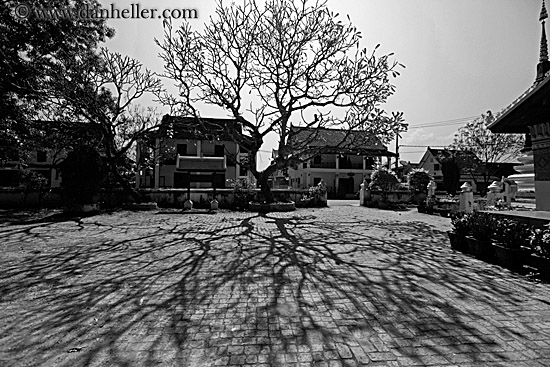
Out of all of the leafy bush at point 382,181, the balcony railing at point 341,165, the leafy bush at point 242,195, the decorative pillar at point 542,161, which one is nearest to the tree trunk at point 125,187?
the leafy bush at point 242,195

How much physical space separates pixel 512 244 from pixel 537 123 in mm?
5353

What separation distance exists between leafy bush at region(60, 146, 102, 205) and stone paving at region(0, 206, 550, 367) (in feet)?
25.4

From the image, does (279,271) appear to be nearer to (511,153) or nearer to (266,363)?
(266,363)

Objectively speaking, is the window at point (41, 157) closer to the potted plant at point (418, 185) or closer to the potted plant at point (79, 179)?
the potted plant at point (79, 179)

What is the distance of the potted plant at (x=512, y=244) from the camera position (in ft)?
17.2

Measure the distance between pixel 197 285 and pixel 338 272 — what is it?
2364mm

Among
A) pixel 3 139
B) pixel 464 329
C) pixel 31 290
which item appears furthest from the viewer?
pixel 3 139

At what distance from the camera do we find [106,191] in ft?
56.2

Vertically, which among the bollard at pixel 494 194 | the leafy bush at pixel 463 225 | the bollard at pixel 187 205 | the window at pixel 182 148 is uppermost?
the window at pixel 182 148

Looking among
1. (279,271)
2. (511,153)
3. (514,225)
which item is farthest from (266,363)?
(511,153)

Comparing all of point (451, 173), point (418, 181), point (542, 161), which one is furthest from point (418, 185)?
point (451, 173)

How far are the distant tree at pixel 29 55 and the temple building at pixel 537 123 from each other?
60.0 ft

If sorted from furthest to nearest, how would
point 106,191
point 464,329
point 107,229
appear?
1. point 106,191
2. point 107,229
3. point 464,329

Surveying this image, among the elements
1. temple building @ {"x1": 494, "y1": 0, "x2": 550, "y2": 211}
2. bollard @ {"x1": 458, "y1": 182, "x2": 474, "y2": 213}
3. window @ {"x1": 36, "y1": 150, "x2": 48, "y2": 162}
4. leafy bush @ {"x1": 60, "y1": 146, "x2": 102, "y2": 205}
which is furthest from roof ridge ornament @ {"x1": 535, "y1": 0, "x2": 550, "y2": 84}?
window @ {"x1": 36, "y1": 150, "x2": 48, "y2": 162}
